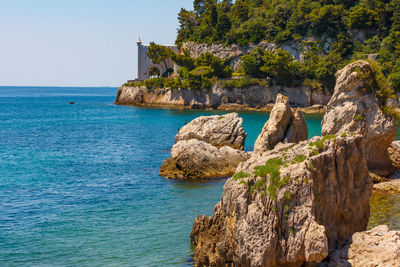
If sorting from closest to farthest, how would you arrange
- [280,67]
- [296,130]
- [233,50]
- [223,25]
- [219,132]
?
[296,130]
[219,132]
[280,67]
[233,50]
[223,25]

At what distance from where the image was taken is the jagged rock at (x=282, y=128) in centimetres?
2664

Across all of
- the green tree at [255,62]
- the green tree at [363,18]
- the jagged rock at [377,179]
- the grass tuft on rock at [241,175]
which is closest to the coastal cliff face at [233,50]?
the green tree at [255,62]

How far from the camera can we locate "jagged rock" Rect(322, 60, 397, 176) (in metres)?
24.8

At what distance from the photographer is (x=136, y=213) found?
→ 21.8 metres

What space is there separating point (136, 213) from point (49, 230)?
418cm

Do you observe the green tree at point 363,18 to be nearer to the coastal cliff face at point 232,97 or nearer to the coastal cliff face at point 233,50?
the coastal cliff face at point 232,97

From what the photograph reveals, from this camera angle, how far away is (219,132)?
37.2m

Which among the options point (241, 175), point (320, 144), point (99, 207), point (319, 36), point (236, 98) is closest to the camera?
point (241, 175)

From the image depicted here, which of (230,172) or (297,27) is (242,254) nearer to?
(230,172)

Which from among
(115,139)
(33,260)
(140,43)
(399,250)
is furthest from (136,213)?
(140,43)

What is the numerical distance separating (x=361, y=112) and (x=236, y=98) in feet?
203

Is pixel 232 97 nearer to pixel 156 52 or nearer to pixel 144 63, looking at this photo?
pixel 156 52

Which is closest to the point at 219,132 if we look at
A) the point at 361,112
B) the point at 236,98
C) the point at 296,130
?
the point at 296,130

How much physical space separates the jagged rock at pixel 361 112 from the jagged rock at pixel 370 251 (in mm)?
11903
